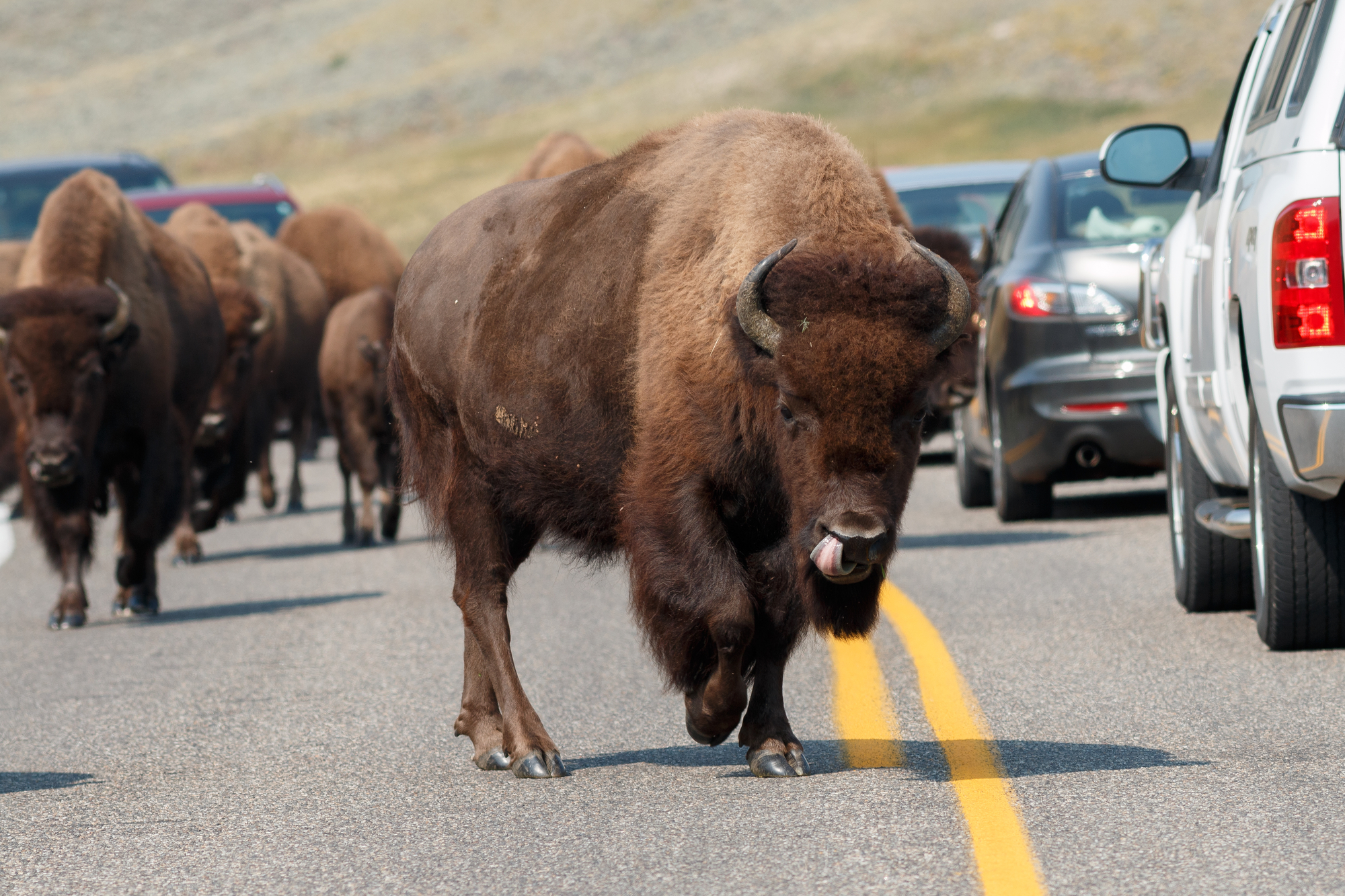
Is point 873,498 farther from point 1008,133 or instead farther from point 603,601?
point 1008,133

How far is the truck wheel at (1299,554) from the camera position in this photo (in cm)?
651

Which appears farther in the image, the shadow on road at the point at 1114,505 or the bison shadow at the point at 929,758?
the shadow on road at the point at 1114,505

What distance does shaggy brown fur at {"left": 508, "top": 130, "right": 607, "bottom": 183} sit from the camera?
11617 mm

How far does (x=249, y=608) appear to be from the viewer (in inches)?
391

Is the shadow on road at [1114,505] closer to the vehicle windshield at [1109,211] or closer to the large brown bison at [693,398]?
the vehicle windshield at [1109,211]

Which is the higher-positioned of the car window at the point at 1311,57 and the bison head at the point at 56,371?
the car window at the point at 1311,57

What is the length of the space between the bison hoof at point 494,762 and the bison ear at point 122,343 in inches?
211

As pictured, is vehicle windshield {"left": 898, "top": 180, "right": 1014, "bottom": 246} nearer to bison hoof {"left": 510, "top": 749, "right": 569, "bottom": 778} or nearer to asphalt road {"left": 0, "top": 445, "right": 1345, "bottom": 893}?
asphalt road {"left": 0, "top": 445, "right": 1345, "bottom": 893}

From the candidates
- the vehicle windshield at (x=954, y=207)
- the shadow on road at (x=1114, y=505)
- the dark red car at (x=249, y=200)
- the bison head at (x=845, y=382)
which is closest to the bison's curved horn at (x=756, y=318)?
the bison head at (x=845, y=382)

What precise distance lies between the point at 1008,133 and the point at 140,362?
6865 centimetres

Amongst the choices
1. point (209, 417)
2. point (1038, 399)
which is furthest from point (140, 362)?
point (1038, 399)

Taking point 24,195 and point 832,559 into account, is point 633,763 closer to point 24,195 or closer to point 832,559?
point 832,559

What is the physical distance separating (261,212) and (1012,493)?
1282cm

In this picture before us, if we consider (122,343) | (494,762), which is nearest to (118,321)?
(122,343)
